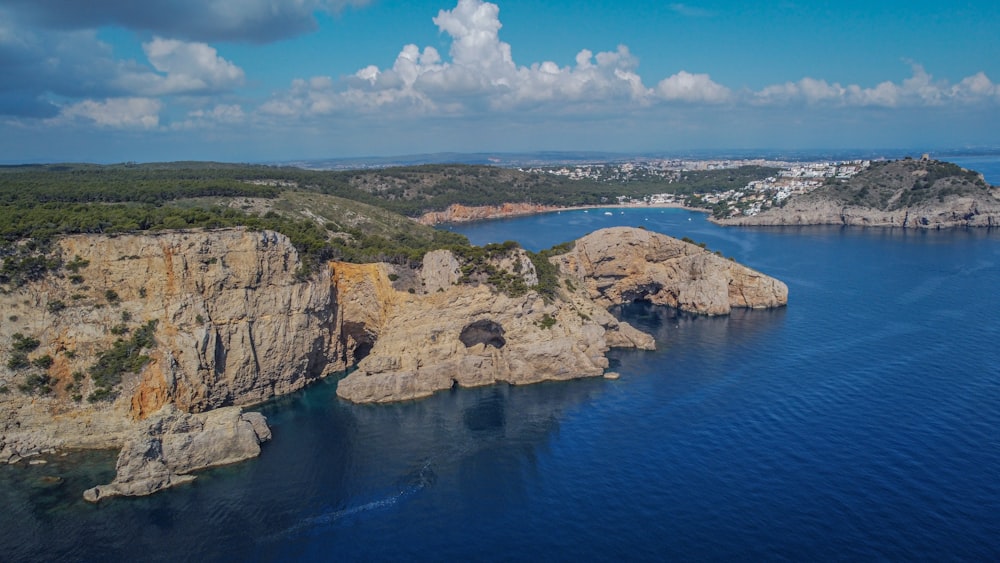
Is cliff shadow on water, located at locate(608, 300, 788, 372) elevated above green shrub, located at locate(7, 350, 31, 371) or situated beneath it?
situated beneath

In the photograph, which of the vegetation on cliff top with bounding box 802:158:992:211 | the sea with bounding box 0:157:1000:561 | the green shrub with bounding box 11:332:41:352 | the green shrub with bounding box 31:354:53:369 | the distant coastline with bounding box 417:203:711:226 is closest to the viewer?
the sea with bounding box 0:157:1000:561

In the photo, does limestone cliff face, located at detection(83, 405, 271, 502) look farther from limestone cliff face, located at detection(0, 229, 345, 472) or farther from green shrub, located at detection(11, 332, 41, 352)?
green shrub, located at detection(11, 332, 41, 352)

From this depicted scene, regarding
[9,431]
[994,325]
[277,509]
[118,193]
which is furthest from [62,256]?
[994,325]

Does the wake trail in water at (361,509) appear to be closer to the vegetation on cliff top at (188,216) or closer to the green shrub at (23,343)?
the vegetation on cliff top at (188,216)

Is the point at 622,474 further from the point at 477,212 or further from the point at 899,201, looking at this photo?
the point at 477,212

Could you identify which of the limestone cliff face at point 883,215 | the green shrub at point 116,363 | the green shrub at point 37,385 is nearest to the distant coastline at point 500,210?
the limestone cliff face at point 883,215

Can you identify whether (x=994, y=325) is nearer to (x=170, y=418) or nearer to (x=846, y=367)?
(x=846, y=367)

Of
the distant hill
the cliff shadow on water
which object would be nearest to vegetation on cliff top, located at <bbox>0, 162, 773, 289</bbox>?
the cliff shadow on water
